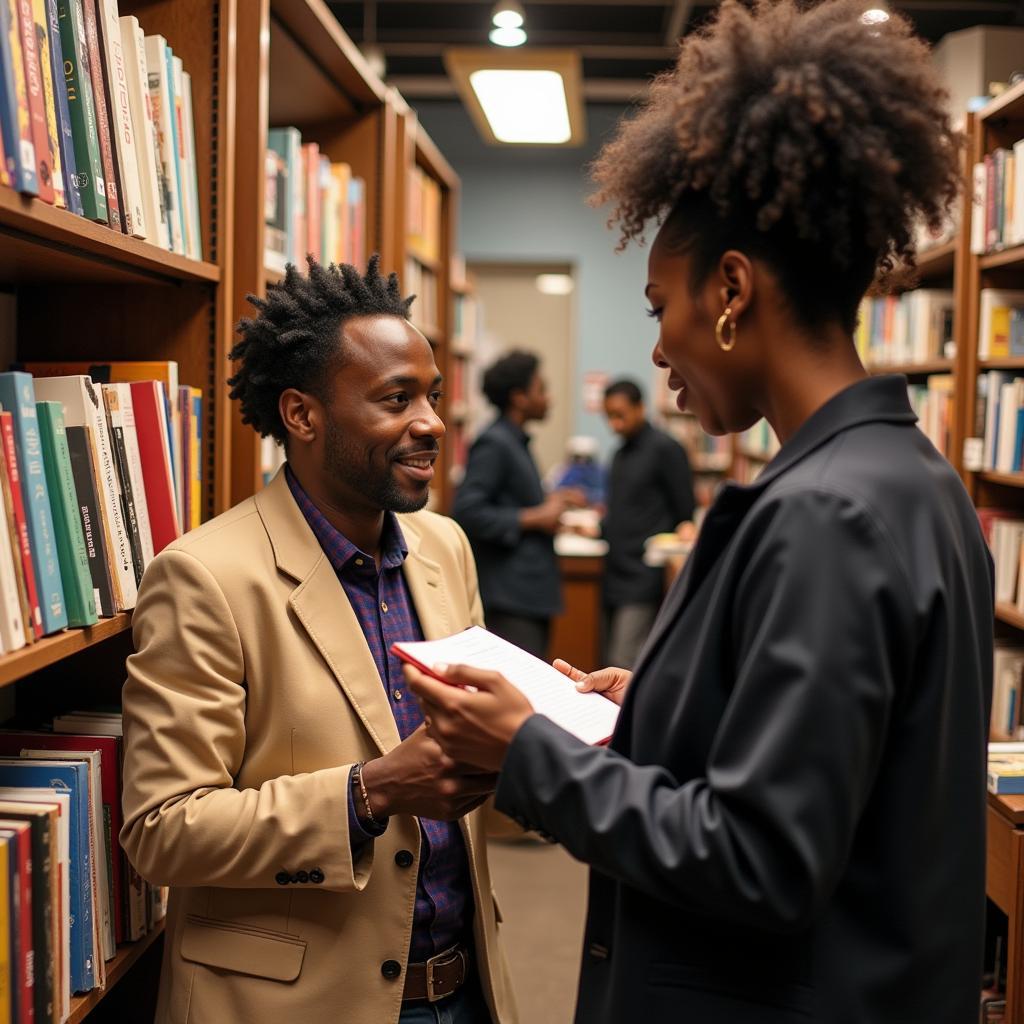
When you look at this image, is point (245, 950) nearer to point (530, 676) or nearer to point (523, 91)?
point (530, 676)

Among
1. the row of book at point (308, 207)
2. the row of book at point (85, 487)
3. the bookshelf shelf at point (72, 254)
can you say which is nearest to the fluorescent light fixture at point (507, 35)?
the row of book at point (308, 207)

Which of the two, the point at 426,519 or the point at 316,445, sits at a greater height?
the point at 316,445

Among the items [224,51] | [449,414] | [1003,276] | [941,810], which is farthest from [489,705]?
[449,414]

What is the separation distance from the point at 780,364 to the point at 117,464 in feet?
2.97

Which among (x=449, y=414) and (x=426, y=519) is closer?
(x=426, y=519)

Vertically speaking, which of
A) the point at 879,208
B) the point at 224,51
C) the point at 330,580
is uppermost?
the point at 224,51

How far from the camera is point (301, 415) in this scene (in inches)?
61.5

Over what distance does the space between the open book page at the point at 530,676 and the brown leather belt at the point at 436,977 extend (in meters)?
0.42

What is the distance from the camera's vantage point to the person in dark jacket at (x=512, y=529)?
425cm

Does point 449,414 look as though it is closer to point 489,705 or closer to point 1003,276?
point 1003,276

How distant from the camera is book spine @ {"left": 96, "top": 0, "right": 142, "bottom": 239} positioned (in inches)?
55.6

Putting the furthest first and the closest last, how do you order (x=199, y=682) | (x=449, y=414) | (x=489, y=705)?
(x=449, y=414), (x=199, y=682), (x=489, y=705)

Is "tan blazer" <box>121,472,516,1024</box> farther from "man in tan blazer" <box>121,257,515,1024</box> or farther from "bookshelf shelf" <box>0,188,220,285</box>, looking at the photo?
"bookshelf shelf" <box>0,188,220,285</box>

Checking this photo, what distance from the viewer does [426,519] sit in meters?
1.77
